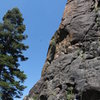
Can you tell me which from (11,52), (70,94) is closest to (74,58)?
(70,94)

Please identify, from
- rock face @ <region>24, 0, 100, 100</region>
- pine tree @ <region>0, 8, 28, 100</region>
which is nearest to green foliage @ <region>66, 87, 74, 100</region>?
rock face @ <region>24, 0, 100, 100</region>

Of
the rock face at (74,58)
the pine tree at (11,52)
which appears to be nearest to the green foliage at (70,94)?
the rock face at (74,58)

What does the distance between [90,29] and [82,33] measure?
26.1 inches

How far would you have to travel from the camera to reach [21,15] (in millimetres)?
26188

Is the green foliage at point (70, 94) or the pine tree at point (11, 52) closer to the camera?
the green foliage at point (70, 94)

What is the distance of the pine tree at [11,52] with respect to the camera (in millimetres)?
21922

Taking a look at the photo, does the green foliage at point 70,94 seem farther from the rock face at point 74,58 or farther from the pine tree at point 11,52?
the pine tree at point 11,52

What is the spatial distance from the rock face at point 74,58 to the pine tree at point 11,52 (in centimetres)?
356

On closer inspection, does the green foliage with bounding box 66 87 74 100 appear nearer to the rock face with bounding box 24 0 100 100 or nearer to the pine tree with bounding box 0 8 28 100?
the rock face with bounding box 24 0 100 100

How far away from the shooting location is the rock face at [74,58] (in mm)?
13829

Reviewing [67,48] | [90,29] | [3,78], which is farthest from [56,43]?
[3,78]

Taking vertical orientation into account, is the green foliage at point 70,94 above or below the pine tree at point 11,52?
below

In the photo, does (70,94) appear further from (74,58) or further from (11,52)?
(11,52)

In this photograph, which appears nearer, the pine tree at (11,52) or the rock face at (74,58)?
the rock face at (74,58)
